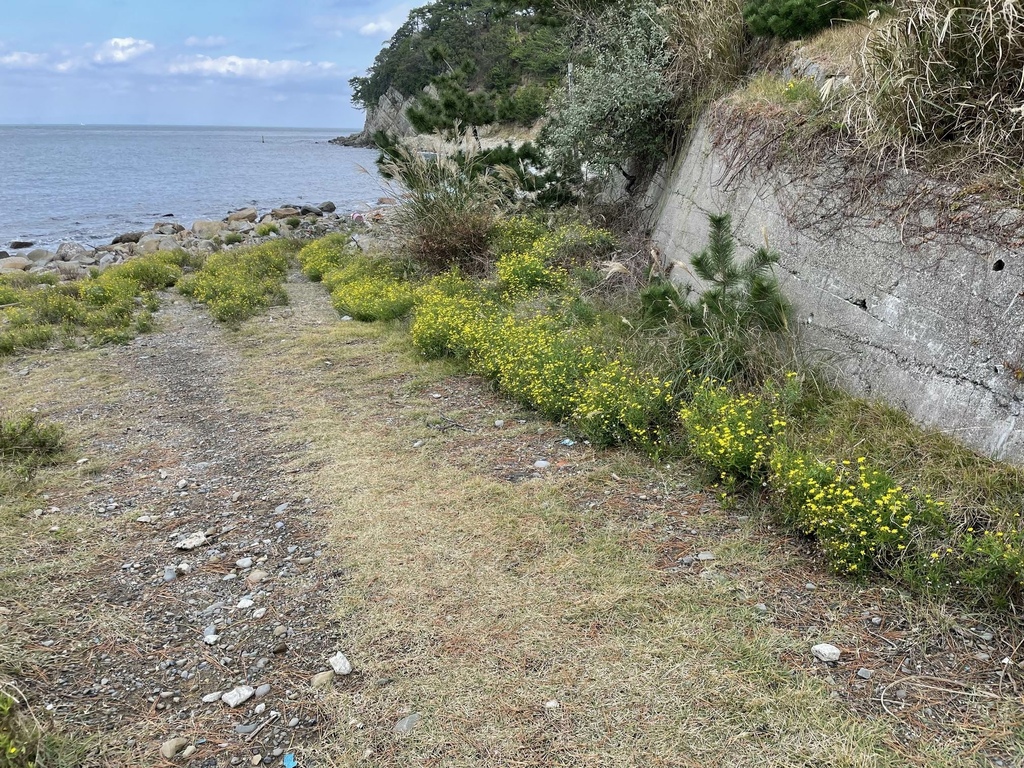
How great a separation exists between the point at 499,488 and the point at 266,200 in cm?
3491

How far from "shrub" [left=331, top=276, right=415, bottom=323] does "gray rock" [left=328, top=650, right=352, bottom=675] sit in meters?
6.21

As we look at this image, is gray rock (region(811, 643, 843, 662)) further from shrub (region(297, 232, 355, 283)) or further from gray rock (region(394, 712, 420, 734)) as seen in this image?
shrub (region(297, 232, 355, 283))

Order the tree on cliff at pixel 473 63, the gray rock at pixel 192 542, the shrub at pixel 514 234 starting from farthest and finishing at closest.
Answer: the tree on cliff at pixel 473 63
the shrub at pixel 514 234
the gray rock at pixel 192 542

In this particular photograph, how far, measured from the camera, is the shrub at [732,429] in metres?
3.92

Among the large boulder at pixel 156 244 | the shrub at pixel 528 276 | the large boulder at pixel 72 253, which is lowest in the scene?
the large boulder at pixel 72 253

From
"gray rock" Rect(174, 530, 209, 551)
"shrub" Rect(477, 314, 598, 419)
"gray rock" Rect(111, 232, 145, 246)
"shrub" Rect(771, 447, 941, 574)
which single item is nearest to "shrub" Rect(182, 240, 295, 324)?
"shrub" Rect(477, 314, 598, 419)

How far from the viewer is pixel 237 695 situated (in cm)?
274

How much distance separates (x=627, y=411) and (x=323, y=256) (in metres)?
10.2

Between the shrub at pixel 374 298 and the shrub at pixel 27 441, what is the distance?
4.31 metres

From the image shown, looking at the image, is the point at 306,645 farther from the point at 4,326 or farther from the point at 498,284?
the point at 4,326

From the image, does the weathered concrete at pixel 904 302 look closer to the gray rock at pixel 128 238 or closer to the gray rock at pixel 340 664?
the gray rock at pixel 340 664

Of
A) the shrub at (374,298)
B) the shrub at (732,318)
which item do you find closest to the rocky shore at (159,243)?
the shrub at (374,298)

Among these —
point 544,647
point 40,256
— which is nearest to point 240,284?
point 544,647

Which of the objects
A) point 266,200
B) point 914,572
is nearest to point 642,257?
point 914,572
